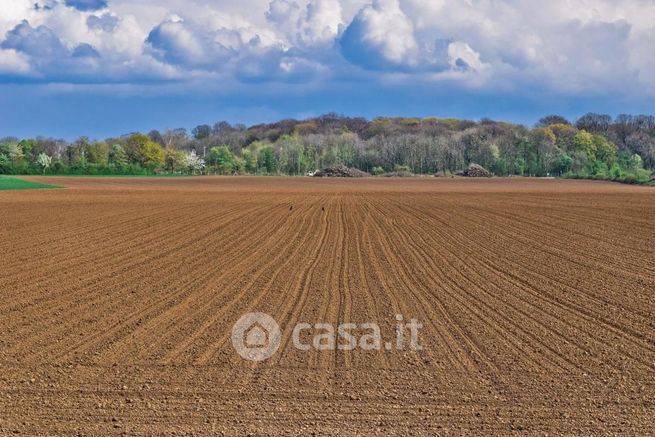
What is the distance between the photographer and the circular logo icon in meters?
9.23

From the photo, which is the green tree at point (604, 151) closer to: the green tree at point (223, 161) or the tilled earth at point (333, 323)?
the green tree at point (223, 161)

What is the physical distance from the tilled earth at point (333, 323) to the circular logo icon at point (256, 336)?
0.14 meters

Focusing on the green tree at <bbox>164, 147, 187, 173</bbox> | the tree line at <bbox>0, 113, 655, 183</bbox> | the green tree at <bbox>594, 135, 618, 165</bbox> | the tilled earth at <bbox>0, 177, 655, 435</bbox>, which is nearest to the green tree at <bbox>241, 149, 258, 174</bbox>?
the tree line at <bbox>0, 113, 655, 183</bbox>

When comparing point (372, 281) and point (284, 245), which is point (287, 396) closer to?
point (372, 281)

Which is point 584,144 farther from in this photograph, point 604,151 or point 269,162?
point 269,162

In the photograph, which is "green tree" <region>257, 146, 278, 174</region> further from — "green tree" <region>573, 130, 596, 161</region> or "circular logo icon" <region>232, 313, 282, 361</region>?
"circular logo icon" <region>232, 313, 282, 361</region>

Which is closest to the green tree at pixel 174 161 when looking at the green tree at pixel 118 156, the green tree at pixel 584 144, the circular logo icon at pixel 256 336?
the green tree at pixel 118 156

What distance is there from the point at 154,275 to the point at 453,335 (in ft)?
24.2

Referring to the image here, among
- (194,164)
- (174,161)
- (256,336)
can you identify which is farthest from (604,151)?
(256,336)

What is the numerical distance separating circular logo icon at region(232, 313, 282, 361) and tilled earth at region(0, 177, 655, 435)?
0.14 meters

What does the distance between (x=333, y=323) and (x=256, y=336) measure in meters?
1.31

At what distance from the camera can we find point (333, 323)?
10.7m

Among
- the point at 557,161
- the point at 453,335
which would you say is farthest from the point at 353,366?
the point at 557,161

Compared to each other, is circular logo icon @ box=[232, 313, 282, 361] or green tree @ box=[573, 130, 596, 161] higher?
green tree @ box=[573, 130, 596, 161]
